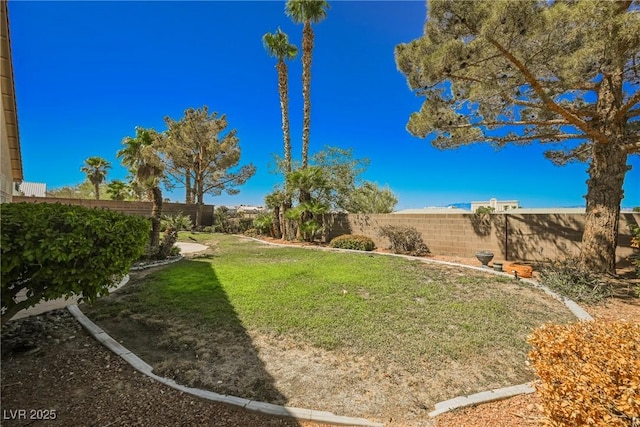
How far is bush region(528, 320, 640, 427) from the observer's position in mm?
1813

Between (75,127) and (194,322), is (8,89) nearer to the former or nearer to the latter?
(194,322)

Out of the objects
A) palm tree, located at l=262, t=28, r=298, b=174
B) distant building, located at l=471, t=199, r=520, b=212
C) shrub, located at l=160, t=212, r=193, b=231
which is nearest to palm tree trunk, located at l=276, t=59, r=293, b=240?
palm tree, located at l=262, t=28, r=298, b=174

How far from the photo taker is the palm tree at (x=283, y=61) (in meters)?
18.0

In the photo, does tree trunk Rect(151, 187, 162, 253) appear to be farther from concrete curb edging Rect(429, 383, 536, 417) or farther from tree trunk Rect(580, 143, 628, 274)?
tree trunk Rect(580, 143, 628, 274)

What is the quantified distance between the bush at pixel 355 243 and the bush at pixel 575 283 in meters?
6.79

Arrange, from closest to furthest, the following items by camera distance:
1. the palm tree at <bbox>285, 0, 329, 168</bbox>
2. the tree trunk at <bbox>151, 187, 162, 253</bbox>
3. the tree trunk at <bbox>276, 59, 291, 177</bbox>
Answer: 1. the tree trunk at <bbox>151, 187, 162, 253</bbox>
2. the palm tree at <bbox>285, 0, 329, 168</bbox>
3. the tree trunk at <bbox>276, 59, 291, 177</bbox>

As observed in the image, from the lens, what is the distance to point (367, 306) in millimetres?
5527

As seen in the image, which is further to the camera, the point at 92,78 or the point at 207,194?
the point at 207,194

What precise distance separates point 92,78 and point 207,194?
59.5 ft

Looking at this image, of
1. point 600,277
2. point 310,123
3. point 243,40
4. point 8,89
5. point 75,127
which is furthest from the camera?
point 75,127

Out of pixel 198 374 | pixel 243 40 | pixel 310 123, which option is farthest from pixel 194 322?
pixel 310 123

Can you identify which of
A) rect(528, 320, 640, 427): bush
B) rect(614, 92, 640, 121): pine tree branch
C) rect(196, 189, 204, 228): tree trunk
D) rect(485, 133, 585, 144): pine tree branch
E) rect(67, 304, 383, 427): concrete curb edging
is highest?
rect(614, 92, 640, 121): pine tree branch

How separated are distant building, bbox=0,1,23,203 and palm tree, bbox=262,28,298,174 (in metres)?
12.1

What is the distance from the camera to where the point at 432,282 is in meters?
7.36
